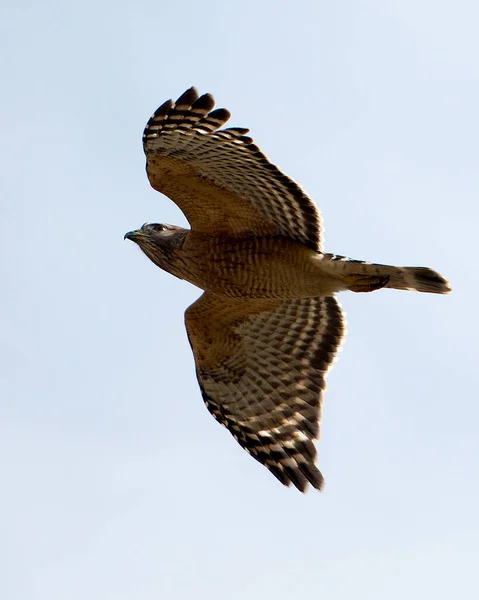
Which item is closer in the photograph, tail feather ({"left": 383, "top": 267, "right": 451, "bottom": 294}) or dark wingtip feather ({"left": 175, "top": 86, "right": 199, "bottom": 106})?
dark wingtip feather ({"left": 175, "top": 86, "right": 199, "bottom": 106})

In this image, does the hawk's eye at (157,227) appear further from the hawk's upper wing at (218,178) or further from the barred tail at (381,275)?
the barred tail at (381,275)

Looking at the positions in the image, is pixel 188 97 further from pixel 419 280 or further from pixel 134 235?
pixel 419 280

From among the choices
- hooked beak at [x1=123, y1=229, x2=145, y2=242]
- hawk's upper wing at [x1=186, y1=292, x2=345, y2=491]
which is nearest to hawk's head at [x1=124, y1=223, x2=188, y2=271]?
hooked beak at [x1=123, y1=229, x2=145, y2=242]

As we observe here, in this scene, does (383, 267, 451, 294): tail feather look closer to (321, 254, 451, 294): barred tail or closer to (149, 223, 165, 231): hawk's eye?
(321, 254, 451, 294): barred tail

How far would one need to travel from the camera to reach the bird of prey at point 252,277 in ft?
34.3

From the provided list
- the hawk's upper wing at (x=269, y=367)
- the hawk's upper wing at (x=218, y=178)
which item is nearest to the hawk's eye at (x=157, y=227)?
the hawk's upper wing at (x=218, y=178)

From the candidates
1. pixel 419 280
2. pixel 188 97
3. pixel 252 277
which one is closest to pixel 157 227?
pixel 252 277

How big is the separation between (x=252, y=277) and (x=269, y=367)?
5.05 feet

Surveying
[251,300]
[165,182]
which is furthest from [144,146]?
[251,300]

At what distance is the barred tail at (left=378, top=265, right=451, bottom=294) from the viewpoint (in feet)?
35.7

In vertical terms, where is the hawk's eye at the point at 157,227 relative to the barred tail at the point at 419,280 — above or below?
above

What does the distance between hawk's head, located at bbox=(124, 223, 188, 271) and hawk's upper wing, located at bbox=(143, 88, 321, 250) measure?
0.29 meters

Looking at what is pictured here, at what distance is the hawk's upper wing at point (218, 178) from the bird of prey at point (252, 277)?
11 millimetres

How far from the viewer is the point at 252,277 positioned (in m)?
11.1
